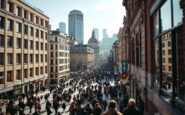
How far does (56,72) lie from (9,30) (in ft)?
112

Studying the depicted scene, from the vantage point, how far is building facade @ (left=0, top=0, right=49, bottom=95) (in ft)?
132

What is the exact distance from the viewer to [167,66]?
8977 mm

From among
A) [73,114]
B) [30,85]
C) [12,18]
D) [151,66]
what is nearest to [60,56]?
[30,85]

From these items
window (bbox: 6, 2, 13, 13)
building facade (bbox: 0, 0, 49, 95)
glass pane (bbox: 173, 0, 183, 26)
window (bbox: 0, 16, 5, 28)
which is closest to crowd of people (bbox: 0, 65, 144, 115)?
glass pane (bbox: 173, 0, 183, 26)

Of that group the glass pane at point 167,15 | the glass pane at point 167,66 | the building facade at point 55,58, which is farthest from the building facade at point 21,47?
the glass pane at point 167,15

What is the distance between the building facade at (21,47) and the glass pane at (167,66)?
32627mm

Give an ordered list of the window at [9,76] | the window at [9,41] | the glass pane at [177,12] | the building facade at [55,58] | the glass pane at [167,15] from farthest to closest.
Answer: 1. the building facade at [55,58]
2. the window at [9,41]
3. the window at [9,76]
4. the glass pane at [167,15]
5. the glass pane at [177,12]

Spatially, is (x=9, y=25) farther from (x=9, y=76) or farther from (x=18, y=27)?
(x=9, y=76)

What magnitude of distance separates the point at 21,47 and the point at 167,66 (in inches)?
1616

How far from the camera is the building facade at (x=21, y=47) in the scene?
1585 inches

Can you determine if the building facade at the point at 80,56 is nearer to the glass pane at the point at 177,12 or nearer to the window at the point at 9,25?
the window at the point at 9,25

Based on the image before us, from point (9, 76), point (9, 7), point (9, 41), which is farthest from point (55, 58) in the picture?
point (9, 76)

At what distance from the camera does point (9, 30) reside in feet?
139

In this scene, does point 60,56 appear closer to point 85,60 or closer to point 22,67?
point 22,67
